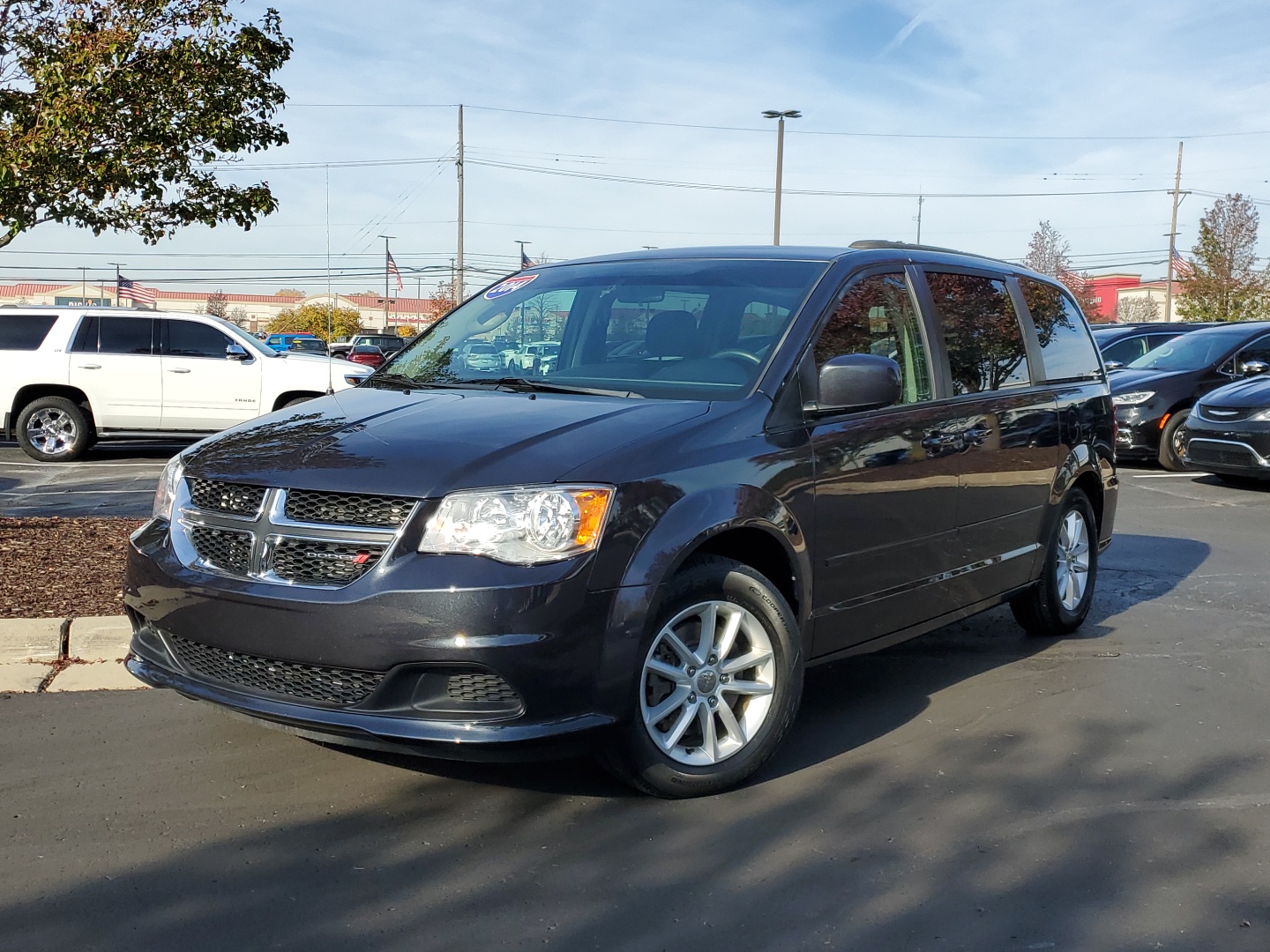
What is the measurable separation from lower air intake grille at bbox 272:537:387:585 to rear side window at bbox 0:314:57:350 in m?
12.6

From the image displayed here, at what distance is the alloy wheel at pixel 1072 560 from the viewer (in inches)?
249

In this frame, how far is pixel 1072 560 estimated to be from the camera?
6434 millimetres

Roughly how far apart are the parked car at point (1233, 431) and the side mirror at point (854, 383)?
9.17 m

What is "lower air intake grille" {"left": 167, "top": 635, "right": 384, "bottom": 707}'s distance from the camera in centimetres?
363

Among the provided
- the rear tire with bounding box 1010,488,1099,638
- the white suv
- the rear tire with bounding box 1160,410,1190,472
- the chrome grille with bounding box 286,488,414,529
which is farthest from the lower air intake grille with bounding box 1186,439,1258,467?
the chrome grille with bounding box 286,488,414,529

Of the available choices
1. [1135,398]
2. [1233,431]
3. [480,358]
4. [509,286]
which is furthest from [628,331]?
[1135,398]

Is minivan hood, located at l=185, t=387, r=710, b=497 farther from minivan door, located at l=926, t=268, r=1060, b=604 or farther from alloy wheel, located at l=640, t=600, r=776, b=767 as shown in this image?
minivan door, located at l=926, t=268, r=1060, b=604

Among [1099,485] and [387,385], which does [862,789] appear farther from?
[1099,485]

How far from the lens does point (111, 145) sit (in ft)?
22.9

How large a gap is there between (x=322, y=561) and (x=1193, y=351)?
14.1 m

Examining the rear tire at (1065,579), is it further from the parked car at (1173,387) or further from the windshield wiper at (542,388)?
the parked car at (1173,387)

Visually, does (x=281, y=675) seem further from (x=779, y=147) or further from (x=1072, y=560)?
(x=779, y=147)

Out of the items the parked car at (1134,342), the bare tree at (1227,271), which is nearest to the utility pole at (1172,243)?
the bare tree at (1227,271)

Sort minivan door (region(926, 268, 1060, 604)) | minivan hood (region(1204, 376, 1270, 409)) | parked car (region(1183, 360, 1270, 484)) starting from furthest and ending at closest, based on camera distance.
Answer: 1. minivan hood (region(1204, 376, 1270, 409))
2. parked car (region(1183, 360, 1270, 484))
3. minivan door (region(926, 268, 1060, 604))
